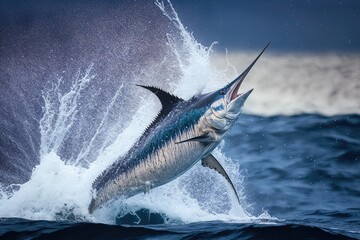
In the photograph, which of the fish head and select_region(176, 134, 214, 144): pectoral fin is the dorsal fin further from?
select_region(176, 134, 214, 144): pectoral fin

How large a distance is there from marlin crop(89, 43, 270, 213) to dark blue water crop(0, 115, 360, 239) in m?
0.65

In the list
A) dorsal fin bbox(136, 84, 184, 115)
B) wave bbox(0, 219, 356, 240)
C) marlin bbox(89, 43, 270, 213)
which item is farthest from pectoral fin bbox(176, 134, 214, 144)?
wave bbox(0, 219, 356, 240)

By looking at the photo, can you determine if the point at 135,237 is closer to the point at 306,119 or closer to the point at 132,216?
the point at 132,216

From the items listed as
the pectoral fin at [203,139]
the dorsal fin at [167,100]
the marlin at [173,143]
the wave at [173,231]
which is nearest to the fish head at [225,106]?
the marlin at [173,143]

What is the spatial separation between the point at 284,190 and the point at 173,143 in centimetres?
619

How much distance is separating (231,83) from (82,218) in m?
3.28

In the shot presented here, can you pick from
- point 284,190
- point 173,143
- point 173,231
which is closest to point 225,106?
point 173,143

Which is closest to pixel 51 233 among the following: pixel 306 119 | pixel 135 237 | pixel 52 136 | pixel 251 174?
pixel 135 237

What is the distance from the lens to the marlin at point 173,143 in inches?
278

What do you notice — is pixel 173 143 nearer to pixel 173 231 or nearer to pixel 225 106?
pixel 225 106

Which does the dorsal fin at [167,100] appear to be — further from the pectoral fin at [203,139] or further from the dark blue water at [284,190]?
the dark blue water at [284,190]

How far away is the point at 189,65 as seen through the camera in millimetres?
8930

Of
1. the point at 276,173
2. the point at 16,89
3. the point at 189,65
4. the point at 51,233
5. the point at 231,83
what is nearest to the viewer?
the point at 231,83

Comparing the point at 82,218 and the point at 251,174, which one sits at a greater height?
the point at 251,174
